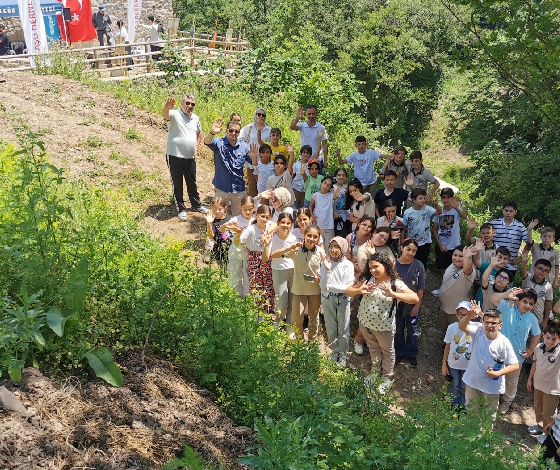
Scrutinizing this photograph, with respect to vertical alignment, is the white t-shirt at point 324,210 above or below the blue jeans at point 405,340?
above

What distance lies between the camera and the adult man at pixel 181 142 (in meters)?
8.64

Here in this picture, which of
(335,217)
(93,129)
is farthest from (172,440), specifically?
(93,129)

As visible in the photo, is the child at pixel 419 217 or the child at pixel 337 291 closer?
the child at pixel 337 291

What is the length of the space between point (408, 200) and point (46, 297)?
Result: 5.92 metres

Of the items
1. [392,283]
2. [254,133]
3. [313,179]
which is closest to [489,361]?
[392,283]

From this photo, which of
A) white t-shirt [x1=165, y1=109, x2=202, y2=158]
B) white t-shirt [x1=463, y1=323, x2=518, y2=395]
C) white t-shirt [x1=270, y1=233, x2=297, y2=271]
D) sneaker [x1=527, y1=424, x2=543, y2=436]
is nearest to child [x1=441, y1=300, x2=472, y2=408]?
white t-shirt [x1=463, y1=323, x2=518, y2=395]

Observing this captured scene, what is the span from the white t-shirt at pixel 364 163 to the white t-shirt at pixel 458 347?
3182 mm

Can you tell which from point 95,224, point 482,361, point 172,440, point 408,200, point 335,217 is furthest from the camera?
point 408,200

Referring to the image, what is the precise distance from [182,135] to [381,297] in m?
4.04

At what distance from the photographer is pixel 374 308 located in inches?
260

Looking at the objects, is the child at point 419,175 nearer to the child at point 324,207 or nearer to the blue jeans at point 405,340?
the child at point 324,207

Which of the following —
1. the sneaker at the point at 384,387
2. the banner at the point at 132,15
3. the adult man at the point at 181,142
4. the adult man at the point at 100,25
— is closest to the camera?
the sneaker at the point at 384,387

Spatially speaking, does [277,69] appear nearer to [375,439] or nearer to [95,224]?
[95,224]

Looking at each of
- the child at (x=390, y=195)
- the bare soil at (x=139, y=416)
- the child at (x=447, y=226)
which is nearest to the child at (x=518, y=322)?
the bare soil at (x=139, y=416)
